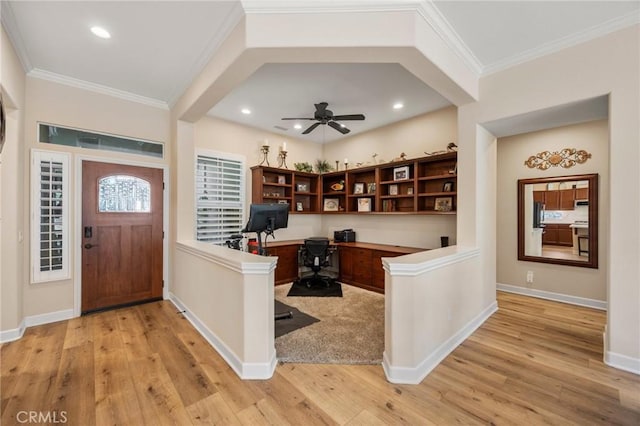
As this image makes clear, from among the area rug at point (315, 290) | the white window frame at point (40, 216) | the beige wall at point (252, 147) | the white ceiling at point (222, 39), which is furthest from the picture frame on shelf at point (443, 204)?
the white window frame at point (40, 216)

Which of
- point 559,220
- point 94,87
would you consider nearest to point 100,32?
point 94,87

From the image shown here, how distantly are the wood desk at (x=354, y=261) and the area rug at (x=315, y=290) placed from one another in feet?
0.79

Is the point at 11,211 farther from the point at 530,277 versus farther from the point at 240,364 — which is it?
the point at 530,277

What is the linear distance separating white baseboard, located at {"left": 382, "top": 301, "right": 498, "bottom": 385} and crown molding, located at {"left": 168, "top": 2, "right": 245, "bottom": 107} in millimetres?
3036

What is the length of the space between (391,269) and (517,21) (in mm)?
2368

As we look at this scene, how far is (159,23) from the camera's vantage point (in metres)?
2.32

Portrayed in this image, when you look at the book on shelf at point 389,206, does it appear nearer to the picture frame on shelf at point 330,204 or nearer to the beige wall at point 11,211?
the picture frame on shelf at point 330,204

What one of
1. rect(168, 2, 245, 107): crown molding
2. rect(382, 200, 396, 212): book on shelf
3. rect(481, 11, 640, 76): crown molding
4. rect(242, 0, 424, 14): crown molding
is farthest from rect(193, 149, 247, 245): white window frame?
rect(481, 11, 640, 76): crown molding

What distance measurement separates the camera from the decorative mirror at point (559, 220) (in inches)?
144

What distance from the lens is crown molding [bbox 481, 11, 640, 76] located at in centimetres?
224

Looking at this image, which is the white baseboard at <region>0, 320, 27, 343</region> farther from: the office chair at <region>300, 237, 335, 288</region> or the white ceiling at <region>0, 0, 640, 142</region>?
the office chair at <region>300, 237, 335, 288</region>

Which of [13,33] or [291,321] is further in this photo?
[291,321]

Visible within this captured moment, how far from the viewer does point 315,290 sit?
450 cm
